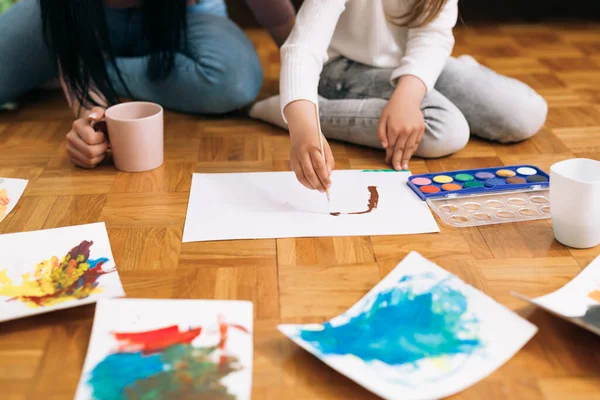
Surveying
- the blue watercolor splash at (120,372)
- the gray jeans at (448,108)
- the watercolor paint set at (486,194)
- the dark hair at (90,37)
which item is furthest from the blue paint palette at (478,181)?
the dark hair at (90,37)

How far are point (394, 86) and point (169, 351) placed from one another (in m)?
0.73

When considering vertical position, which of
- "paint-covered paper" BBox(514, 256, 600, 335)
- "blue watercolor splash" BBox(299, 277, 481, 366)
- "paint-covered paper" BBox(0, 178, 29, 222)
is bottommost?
"paint-covered paper" BBox(0, 178, 29, 222)

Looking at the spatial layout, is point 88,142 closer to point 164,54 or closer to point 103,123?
point 103,123

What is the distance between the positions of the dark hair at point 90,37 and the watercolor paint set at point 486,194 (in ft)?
2.00

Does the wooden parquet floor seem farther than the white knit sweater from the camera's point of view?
No

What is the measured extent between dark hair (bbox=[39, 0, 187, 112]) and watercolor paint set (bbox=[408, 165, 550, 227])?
24.0 inches

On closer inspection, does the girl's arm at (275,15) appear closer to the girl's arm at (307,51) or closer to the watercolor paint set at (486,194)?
the girl's arm at (307,51)

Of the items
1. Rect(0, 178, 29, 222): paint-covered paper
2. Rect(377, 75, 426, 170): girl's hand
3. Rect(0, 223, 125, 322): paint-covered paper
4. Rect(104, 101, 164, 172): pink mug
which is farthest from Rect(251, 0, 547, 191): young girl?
Rect(0, 178, 29, 222): paint-covered paper

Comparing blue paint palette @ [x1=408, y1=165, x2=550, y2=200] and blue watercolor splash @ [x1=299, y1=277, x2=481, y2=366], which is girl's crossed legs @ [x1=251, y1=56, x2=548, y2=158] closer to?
blue paint palette @ [x1=408, y1=165, x2=550, y2=200]

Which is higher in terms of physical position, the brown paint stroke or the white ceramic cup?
the white ceramic cup

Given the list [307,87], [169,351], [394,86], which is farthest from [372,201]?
[169,351]

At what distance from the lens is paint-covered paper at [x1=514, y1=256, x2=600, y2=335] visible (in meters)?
0.67

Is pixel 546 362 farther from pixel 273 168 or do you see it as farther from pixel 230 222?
pixel 273 168

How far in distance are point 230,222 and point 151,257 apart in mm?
130
